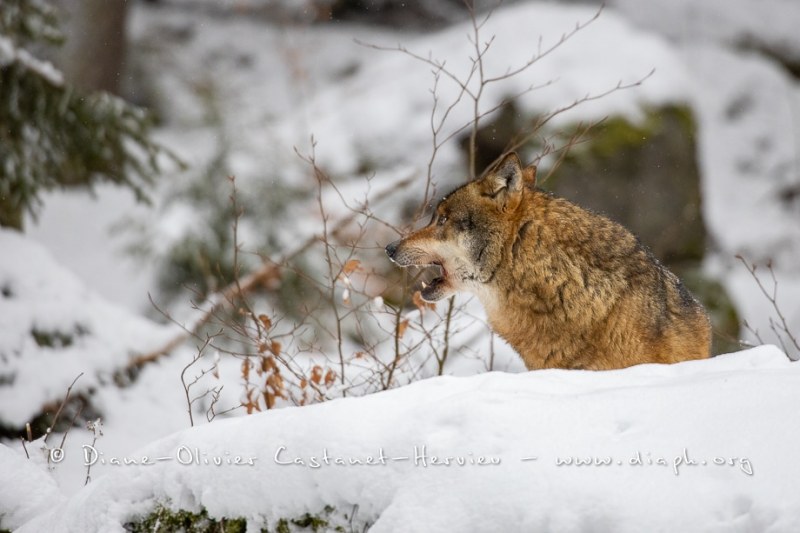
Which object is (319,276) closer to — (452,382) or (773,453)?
(452,382)

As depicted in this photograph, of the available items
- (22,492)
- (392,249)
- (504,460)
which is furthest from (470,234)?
(22,492)

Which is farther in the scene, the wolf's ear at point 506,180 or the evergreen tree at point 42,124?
the evergreen tree at point 42,124

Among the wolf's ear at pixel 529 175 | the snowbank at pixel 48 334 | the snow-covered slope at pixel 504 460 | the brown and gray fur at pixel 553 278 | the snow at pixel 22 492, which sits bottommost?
the snow-covered slope at pixel 504 460

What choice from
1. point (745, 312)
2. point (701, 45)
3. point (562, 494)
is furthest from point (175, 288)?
point (701, 45)

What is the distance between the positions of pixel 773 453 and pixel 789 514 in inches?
9.6

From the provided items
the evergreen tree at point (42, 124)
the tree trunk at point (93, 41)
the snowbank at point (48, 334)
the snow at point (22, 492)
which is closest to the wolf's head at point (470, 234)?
the snow at point (22, 492)

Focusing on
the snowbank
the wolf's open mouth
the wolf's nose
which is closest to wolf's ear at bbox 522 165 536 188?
the wolf's open mouth

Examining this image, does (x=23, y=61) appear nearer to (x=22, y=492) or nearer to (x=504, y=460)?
(x=22, y=492)

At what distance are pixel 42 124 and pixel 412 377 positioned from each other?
465cm

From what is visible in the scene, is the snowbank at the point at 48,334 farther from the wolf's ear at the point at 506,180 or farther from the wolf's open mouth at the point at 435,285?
the wolf's ear at the point at 506,180

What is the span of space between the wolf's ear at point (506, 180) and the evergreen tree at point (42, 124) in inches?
192

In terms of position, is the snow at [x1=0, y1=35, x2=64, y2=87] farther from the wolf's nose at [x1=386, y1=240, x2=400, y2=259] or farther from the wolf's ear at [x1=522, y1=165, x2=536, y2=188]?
the wolf's ear at [x1=522, y1=165, x2=536, y2=188]

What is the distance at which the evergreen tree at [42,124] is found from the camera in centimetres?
770

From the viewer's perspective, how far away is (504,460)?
2.80 meters
